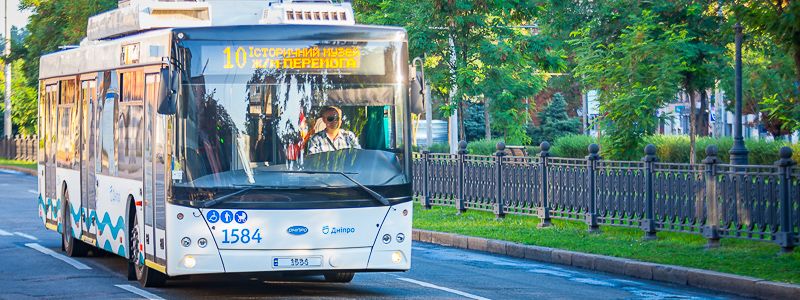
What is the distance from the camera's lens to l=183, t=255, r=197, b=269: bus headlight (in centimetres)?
1292

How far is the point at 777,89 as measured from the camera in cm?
3009

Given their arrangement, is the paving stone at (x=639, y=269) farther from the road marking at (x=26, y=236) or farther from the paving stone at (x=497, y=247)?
the road marking at (x=26, y=236)

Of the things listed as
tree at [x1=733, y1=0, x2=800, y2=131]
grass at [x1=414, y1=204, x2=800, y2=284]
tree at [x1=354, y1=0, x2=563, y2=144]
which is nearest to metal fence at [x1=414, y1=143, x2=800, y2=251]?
grass at [x1=414, y1=204, x2=800, y2=284]

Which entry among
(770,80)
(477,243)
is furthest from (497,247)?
(770,80)

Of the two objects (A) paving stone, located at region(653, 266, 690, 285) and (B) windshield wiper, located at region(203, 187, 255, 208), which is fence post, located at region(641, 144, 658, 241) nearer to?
(A) paving stone, located at region(653, 266, 690, 285)

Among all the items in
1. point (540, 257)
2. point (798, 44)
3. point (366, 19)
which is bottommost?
point (540, 257)

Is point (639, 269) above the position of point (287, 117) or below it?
Result: below

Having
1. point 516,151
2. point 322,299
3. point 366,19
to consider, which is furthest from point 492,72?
point 322,299

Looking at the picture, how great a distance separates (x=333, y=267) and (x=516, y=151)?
29.0m

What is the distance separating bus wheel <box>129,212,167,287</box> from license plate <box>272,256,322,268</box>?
78.3 inches

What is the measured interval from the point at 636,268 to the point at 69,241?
742 cm

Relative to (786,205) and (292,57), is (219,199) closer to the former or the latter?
(292,57)

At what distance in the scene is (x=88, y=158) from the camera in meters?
17.2

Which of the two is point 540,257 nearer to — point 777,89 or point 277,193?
point 277,193
